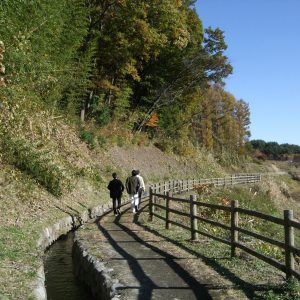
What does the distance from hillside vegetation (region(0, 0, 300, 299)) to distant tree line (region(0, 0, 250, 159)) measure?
74 mm

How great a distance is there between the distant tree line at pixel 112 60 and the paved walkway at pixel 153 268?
5722 millimetres

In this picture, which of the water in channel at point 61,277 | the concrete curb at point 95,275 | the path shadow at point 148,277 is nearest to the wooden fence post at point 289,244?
the path shadow at point 148,277

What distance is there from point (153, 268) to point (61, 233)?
5.77 m

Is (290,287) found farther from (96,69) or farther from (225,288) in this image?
(96,69)

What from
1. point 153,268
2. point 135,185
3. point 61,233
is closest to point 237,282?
point 153,268

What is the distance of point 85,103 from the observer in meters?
30.9

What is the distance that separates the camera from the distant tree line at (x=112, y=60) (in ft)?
51.6

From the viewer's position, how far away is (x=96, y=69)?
3039cm

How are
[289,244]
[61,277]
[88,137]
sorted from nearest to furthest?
[289,244], [61,277], [88,137]

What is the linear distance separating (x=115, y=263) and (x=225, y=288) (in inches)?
100

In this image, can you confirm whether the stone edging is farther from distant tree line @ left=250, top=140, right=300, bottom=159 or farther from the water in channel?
distant tree line @ left=250, top=140, right=300, bottom=159

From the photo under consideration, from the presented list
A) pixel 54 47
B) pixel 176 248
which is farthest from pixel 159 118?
pixel 176 248

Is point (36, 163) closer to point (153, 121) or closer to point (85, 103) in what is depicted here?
point (85, 103)

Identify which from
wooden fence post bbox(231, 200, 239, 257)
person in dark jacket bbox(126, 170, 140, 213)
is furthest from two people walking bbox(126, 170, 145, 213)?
wooden fence post bbox(231, 200, 239, 257)
